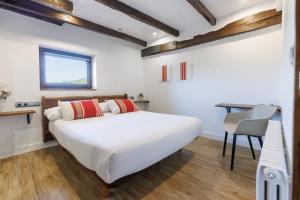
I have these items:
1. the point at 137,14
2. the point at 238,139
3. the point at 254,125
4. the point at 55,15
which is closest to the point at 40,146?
the point at 55,15

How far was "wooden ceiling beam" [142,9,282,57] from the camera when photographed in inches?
98.4

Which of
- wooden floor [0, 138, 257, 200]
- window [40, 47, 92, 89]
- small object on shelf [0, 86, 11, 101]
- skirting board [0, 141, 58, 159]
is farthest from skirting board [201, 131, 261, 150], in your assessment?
small object on shelf [0, 86, 11, 101]

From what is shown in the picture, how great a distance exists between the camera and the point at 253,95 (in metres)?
2.79

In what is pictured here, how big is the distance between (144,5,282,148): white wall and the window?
183 centimetres

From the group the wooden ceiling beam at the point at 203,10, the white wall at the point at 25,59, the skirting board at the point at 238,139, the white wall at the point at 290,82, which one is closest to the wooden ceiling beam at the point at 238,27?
the wooden ceiling beam at the point at 203,10

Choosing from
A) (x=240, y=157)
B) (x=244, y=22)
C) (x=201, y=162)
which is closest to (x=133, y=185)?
(x=201, y=162)

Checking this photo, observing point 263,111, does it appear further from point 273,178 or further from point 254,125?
point 273,178

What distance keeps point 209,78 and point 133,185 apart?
8.52ft

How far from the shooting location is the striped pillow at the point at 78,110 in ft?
8.42

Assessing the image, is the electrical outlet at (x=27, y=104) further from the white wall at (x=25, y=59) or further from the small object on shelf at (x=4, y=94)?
the small object on shelf at (x=4, y=94)

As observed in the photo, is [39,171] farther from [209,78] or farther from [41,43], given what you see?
[209,78]

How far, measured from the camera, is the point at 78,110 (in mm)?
2666

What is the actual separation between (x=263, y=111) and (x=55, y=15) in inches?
144

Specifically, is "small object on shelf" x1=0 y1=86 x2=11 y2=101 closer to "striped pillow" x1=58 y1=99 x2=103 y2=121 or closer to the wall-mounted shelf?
the wall-mounted shelf
